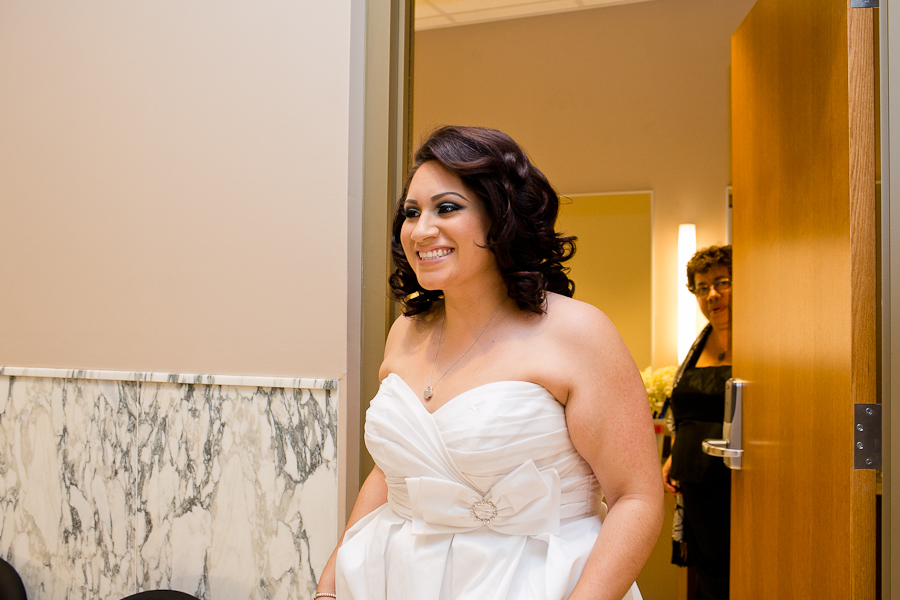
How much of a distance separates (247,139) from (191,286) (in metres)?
0.45

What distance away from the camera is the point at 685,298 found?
3.73m

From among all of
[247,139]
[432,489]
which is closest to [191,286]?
[247,139]

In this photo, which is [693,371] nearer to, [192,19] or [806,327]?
[806,327]

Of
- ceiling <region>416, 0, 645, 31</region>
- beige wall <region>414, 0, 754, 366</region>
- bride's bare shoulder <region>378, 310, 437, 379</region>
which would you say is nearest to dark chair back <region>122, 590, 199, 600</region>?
bride's bare shoulder <region>378, 310, 437, 379</region>

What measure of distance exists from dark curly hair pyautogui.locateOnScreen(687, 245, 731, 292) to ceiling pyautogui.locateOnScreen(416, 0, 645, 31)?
168 cm

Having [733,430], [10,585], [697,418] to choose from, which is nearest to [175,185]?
[10,585]

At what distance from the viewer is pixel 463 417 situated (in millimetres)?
1201

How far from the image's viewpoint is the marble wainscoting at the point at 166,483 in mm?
1776

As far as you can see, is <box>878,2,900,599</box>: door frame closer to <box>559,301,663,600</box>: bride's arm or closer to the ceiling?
<box>559,301,663,600</box>: bride's arm

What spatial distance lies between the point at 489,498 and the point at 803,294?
100cm

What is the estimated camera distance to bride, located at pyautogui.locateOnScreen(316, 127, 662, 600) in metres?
1.18

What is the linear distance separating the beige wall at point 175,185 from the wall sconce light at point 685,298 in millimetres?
2531

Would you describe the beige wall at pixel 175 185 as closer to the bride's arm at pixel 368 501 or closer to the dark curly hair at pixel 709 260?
the bride's arm at pixel 368 501

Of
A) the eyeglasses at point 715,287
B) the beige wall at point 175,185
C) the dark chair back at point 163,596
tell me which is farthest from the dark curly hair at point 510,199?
the eyeglasses at point 715,287
